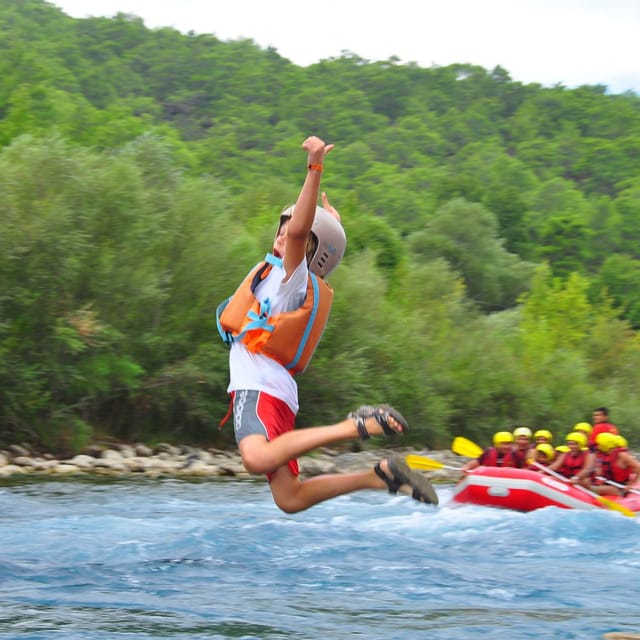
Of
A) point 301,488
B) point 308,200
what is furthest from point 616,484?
point 308,200

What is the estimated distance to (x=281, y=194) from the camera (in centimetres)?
3522

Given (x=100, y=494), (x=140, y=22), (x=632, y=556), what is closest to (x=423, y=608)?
(x=632, y=556)

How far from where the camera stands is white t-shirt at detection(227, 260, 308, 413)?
5.72 meters

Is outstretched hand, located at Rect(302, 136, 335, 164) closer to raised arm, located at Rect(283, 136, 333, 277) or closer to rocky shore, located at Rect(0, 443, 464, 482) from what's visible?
raised arm, located at Rect(283, 136, 333, 277)

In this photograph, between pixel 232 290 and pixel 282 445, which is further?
pixel 232 290

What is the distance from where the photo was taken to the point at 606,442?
46.1 feet

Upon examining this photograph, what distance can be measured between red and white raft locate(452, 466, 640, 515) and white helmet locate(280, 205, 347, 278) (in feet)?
24.2

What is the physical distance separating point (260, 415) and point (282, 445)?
30 centimetres

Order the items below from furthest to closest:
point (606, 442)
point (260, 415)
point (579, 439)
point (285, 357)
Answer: point (579, 439)
point (606, 442)
point (285, 357)
point (260, 415)

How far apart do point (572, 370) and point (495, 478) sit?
17.9 metres

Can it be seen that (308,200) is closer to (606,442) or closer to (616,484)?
(616,484)

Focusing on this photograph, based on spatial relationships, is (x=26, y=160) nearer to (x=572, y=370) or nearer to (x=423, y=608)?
(x=423, y=608)

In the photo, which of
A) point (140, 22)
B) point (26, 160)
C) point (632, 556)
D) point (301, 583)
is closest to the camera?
point (301, 583)

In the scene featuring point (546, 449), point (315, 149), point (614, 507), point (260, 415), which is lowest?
point (614, 507)
